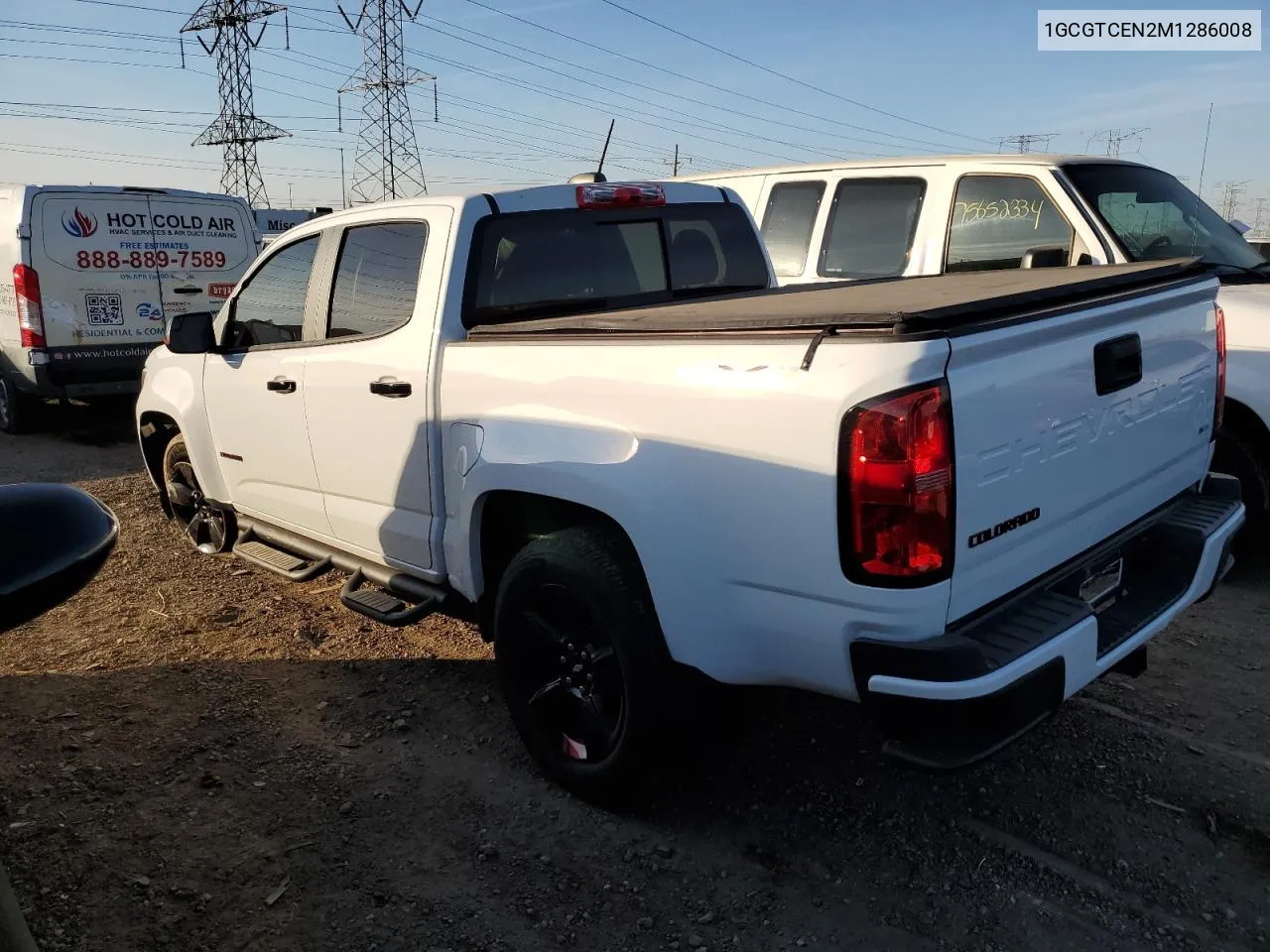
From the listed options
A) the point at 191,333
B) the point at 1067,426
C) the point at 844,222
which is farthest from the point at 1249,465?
the point at 191,333

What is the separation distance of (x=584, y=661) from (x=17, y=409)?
364 inches

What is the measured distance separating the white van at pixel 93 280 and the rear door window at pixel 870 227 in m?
6.82

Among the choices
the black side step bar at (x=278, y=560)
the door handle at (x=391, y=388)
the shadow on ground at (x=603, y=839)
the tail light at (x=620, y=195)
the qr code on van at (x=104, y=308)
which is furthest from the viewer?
the qr code on van at (x=104, y=308)

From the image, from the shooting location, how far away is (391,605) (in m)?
3.78

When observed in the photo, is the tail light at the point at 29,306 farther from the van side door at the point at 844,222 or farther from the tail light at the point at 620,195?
the tail light at the point at 620,195

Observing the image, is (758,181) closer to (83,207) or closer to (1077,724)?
(1077,724)

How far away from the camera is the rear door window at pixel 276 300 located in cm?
444

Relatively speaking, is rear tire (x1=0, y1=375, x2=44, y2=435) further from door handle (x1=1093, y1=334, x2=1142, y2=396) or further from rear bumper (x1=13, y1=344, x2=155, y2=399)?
door handle (x1=1093, y1=334, x2=1142, y2=396)

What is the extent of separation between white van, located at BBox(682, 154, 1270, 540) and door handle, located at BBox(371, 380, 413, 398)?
11.7ft

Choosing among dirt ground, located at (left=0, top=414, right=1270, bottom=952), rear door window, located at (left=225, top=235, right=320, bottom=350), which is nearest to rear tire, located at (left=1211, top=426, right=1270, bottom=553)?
dirt ground, located at (left=0, top=414, right=1270, bottom=952)

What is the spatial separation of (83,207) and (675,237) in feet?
25.1

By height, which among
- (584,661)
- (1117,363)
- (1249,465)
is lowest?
(584,661)

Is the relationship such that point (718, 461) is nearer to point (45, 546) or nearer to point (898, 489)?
point (898, 489)

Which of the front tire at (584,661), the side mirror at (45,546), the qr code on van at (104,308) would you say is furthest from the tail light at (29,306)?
the side mirror at (45,546)
